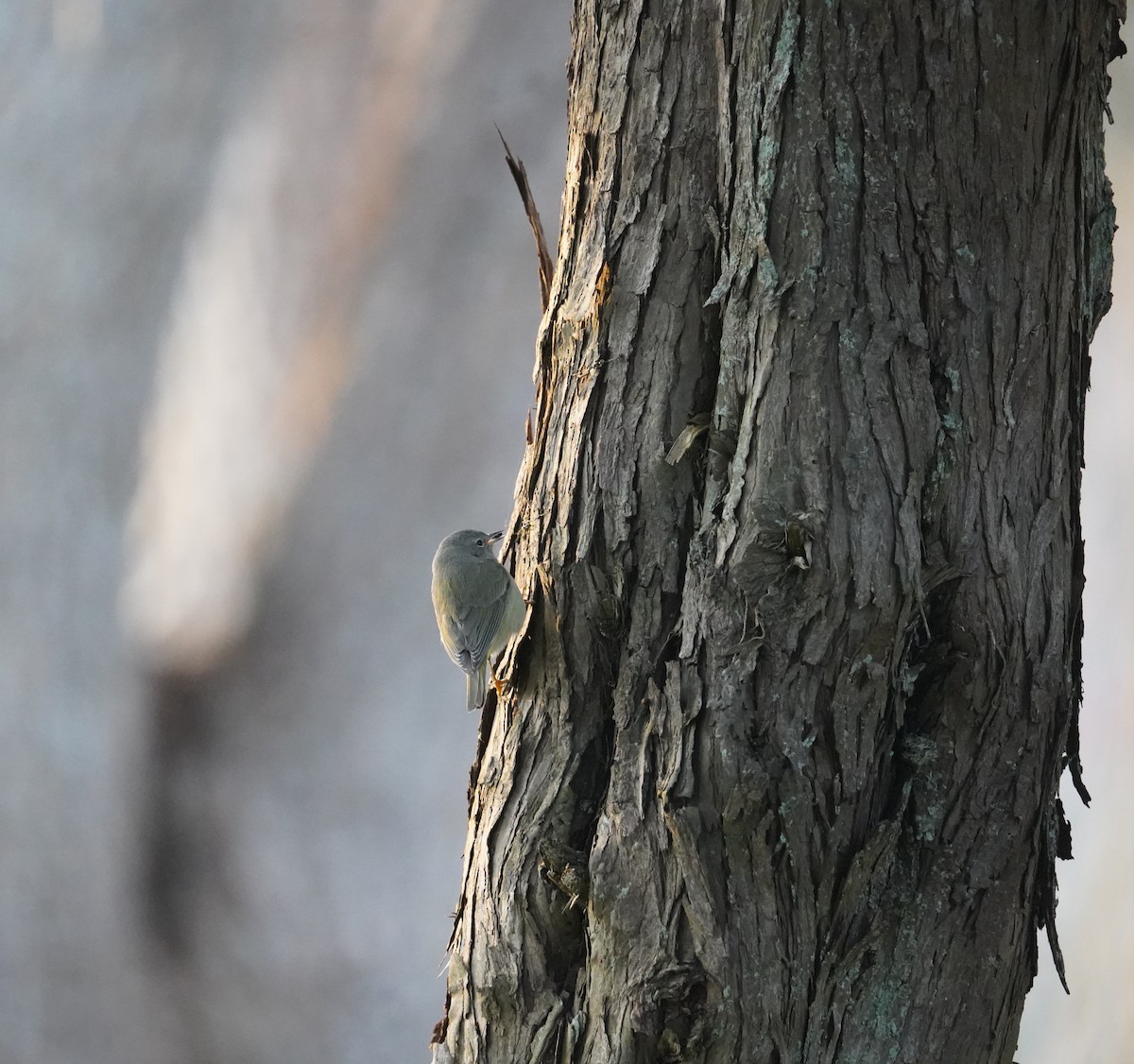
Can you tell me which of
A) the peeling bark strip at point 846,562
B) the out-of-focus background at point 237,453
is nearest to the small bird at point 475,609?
the peeling bark strip at point 846,562

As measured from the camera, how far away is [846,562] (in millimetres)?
1428

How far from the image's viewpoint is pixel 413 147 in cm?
302

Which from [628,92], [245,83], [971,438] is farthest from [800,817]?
[245,83]

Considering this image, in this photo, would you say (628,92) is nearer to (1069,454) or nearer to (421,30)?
(1069,454)

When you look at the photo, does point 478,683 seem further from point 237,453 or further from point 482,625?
point 237,453

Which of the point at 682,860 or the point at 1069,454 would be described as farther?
the point at 1069,454

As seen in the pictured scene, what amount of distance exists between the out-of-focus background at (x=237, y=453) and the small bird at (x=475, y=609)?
0.92 metres

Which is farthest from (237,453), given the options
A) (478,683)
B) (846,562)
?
(846,562)

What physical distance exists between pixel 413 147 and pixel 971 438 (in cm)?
200

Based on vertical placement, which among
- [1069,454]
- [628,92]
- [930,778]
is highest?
[628,92]

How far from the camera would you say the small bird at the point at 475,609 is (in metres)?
1.80

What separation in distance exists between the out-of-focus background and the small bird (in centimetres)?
92

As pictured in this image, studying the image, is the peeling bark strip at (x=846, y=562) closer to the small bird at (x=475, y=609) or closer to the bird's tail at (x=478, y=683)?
the small bird at (x=475, y=609)

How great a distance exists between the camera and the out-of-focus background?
3029 mm
